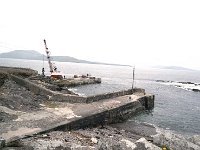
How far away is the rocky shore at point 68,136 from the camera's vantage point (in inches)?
531

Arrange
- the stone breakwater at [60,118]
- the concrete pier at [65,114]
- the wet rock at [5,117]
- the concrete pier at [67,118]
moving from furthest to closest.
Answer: the wet rock at [5,117], the concrete pier at [65,114], the concrete pier at [67,118], the stone breakwater at [60,118]

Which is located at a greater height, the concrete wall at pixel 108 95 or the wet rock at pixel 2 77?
the wet rock at pixel 2 77

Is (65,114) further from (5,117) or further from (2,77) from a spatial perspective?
(2,77)

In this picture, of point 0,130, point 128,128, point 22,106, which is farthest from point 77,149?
point 128,128

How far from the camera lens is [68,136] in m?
15.7

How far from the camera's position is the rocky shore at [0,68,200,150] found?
13477mm

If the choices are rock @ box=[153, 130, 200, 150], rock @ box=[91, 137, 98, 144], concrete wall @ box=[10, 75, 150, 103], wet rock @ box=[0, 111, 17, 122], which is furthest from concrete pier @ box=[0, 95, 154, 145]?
rock @ box=[153, 130, 200, 150]

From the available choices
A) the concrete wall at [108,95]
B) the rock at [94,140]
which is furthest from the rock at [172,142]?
the concrete wall at [108,95]

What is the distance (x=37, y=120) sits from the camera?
58.5ft

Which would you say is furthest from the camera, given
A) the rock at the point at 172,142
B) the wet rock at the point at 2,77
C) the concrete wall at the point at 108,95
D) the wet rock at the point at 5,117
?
the concrete wall at the point at 108,95

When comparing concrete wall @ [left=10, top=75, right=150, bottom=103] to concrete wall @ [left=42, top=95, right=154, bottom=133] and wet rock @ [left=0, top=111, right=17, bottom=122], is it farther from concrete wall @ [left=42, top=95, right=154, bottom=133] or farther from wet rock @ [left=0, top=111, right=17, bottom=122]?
wet rock @ [left=0, top=111, right=17, bottom=122]

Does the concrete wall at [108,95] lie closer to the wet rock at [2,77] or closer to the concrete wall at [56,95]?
the concrete wall at [56,95]

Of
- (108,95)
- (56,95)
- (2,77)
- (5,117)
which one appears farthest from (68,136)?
(108,95)

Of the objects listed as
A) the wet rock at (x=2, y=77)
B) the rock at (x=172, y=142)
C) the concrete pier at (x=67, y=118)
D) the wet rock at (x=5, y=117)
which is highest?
the wet rock at (x=2, y=77)
